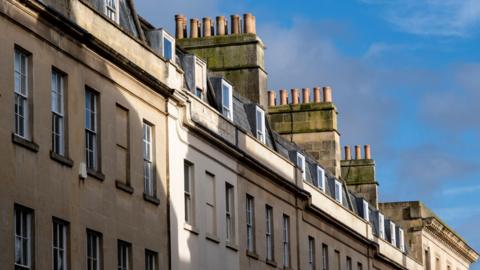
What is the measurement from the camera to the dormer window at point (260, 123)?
57.8m

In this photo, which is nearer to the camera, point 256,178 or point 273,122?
point 256,178

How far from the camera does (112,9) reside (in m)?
43.4

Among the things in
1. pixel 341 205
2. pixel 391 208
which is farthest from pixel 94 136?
pixel 391 208

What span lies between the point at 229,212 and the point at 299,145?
23.5 meters

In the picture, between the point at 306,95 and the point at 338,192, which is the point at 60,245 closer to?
the point at 338,192

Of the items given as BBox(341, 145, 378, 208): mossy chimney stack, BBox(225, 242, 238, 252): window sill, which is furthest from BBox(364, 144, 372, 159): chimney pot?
BBox(225, 242, 238, 252): window sill

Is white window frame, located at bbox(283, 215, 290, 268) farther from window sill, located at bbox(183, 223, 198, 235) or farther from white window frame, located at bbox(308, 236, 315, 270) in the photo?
window sill, located at bbox(183, 223, 198, 235)

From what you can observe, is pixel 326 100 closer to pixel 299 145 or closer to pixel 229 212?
pixel 299 145

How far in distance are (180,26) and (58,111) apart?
2562 centimetres

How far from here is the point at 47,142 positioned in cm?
3741

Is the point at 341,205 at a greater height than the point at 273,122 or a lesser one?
lesser

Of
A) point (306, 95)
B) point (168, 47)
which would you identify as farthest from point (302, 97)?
point (168, 47)

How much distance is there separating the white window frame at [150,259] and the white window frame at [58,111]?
6.15m

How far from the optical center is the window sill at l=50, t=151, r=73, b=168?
123ft
